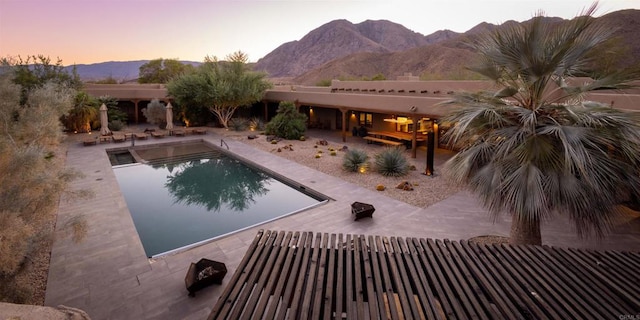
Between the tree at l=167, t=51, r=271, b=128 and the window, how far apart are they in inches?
299

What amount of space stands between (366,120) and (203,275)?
1825 cm

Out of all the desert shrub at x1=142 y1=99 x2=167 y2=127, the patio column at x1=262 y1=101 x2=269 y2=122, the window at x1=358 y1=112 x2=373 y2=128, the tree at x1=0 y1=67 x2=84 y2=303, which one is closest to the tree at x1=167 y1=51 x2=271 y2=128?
the desert shrub at x1=142 y1=99 x2=167 y2=127

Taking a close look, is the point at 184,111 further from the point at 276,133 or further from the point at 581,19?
the point at 581,19

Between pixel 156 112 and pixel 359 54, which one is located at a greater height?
pixel 359 54

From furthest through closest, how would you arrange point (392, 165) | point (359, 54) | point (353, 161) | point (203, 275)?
point (359, 54) < point (353, 161) < point (392, 165) < point (203, 275)

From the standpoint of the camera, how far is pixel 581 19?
4863 mm

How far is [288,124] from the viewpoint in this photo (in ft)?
66.4

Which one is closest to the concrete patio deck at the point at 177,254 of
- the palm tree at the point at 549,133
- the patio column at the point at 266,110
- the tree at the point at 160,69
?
the palm tree at the point at 549,133

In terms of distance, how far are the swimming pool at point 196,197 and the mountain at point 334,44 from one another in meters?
86.9

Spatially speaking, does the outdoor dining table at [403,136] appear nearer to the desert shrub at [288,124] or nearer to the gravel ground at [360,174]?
the gravel ground at [360,174]

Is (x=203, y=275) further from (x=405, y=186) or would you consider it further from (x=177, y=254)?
(x=405, y=186)

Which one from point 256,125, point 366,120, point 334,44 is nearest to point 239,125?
point 256,125

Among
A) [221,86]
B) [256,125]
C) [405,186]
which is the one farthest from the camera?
[256,125]

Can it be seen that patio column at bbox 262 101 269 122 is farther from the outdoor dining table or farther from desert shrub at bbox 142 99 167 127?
the outdoor dining table
